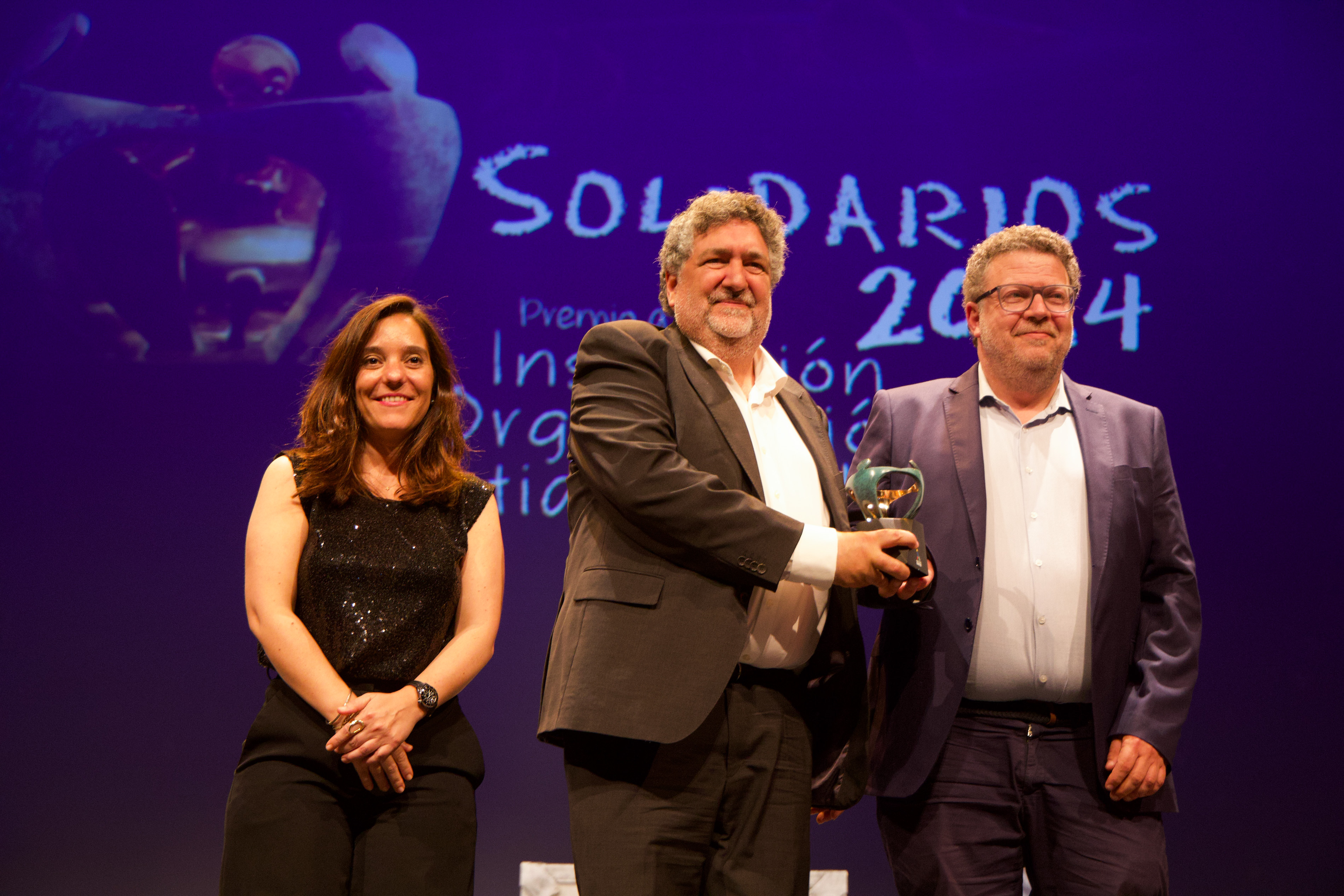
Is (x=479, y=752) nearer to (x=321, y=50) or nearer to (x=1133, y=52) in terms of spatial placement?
(x=321, y=50)

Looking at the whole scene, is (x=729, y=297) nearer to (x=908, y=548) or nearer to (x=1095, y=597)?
(x=908, y=548)

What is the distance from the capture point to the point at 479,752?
79.4 inches

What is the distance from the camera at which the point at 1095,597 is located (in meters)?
2.01

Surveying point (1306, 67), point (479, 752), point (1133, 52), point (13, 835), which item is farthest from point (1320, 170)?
point (13, 835)

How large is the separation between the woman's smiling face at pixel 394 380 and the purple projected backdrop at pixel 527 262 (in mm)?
1387

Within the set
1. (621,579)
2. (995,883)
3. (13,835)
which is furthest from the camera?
(13,835)

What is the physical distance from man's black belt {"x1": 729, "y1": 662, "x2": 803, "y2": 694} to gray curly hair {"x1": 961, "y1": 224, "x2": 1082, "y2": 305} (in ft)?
3.23

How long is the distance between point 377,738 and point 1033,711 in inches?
50.2

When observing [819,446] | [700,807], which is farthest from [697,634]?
[819,446]

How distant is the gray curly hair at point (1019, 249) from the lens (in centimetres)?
224

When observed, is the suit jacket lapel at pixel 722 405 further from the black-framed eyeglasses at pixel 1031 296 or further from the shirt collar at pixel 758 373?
the black-framed eyeglasses at pixel 1031 296

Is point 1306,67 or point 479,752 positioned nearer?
point 479,752

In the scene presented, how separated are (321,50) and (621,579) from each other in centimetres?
275

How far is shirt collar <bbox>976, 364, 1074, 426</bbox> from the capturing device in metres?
2.19
